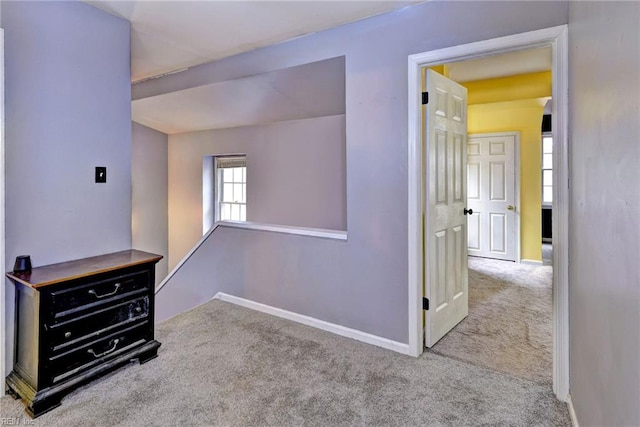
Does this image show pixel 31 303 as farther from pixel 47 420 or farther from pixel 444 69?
pixel 444 69

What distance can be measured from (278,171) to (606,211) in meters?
3.97

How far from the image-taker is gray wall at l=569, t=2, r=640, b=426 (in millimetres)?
915

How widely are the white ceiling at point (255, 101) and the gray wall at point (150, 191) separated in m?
0.39

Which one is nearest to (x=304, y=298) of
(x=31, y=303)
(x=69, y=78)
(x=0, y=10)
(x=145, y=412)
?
(x=145, y=412)

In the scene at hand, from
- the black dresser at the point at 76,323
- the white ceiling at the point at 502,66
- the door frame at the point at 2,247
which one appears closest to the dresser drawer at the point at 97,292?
the black dresser at the point at 76,323

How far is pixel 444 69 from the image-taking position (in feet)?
10.5

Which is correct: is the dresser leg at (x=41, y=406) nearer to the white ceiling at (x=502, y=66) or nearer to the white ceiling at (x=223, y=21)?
the white ceiling at (x=223, y=21)

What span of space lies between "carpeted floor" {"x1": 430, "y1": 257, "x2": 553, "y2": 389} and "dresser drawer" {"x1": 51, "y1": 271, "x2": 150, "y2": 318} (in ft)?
6.69

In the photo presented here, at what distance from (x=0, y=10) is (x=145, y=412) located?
2232 mm

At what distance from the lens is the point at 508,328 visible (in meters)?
2.91

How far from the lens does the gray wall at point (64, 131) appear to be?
1.96 meters

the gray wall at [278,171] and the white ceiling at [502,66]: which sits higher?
the white ceiling at [502,66]

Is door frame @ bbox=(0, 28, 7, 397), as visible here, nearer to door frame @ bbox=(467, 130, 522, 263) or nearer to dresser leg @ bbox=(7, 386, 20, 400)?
dresser leg @ bbox=(7, 386, 20, 400)

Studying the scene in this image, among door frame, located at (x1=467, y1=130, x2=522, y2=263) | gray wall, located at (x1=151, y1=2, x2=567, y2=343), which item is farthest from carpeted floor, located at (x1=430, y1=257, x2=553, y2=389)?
door frame, located at (x1=467, y1=130, x2=522, y2=263)
